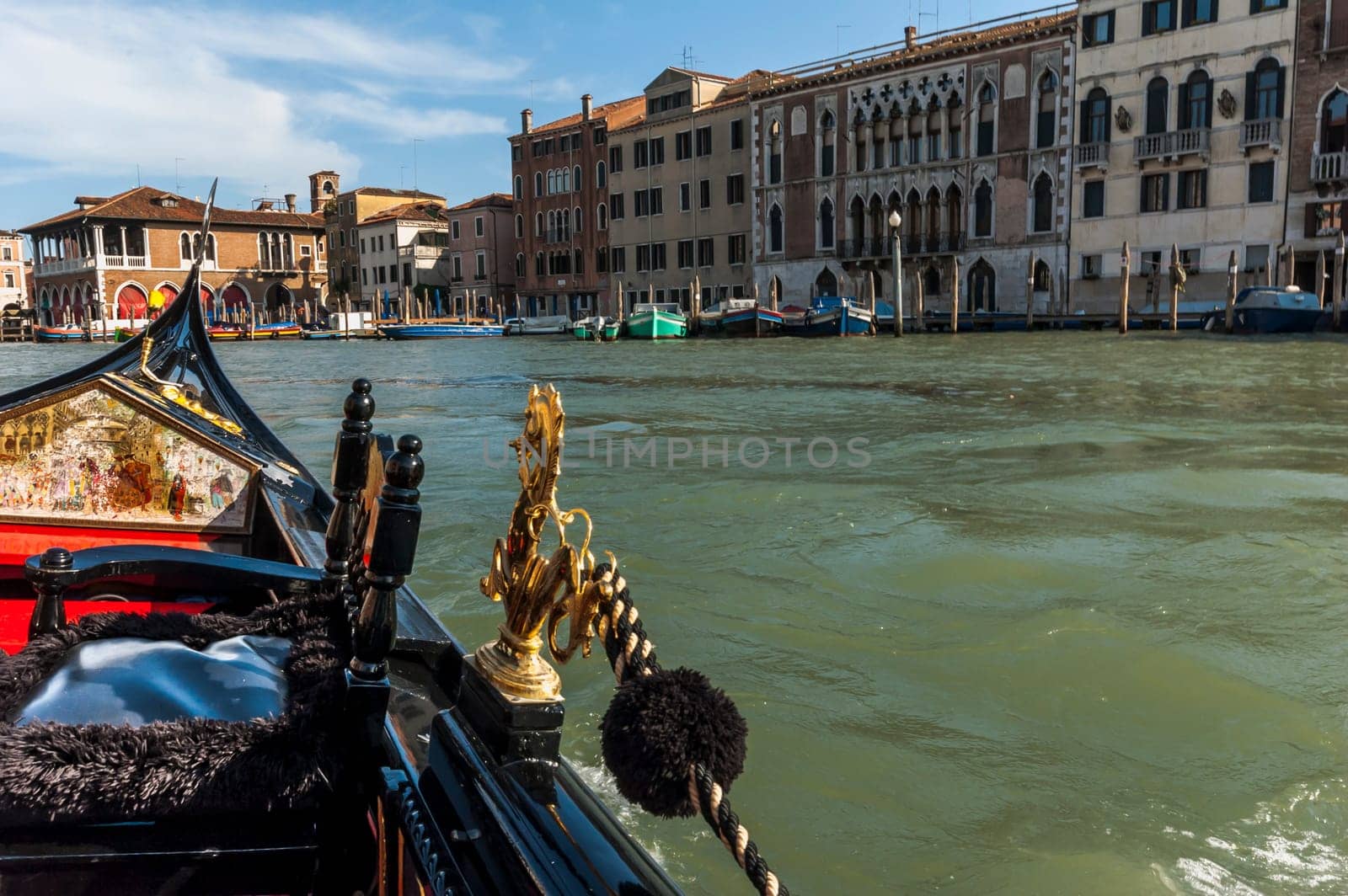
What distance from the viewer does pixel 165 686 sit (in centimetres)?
92

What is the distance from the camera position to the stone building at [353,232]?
33.0 m

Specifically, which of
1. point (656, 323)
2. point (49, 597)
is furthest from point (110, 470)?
point (656, 323)

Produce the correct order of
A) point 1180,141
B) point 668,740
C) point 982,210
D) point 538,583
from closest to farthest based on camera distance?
point 668,740, point 538,583, point 1180,141, point 982,210

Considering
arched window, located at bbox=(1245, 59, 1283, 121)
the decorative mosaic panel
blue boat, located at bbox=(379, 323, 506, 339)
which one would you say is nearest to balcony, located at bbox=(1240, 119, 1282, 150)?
arched window, located at bbox=(1245, 59, 1283, 121)

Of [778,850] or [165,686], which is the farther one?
[778,850]

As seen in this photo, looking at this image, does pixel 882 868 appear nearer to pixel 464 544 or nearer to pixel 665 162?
pixel 464 544

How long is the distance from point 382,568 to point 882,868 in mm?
1138

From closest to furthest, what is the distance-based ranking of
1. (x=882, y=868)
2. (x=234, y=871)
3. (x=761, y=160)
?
(x=234, y=871) < (x=882, y=868) < (x=761, y=160)

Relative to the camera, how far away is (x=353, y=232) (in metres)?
33.2

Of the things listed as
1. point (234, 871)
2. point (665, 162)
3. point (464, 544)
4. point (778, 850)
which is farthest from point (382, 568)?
point (665, 162)

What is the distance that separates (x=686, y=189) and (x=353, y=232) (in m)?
14.0

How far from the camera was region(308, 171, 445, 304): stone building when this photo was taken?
1298 inches

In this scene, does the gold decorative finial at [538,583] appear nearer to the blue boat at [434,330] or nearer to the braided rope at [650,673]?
the braided rope at [650,673]

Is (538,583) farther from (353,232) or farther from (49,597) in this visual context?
(353,232)
